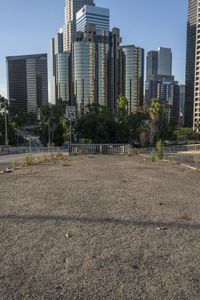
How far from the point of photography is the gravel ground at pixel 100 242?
12.8ft

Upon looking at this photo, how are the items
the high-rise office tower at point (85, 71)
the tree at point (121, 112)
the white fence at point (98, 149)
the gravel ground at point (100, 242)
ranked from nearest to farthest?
1. the gravel ground at point (100, 242)
2. the white fence at point (98, 149)
3. the tree at point (121, 112)
4. the high-rise office tower at point (85, 71)

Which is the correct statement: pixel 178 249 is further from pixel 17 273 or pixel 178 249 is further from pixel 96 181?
pixel 96 181

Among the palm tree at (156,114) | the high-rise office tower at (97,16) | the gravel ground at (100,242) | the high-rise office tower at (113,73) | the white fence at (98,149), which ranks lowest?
the gravel ground at (100,242)

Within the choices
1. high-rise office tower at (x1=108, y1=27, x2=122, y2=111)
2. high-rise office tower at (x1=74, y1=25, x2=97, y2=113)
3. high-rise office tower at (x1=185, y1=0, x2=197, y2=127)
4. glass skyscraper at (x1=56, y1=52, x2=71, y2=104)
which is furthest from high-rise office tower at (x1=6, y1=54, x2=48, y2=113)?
high-rise office tower at (x1=185, y1=0, x2=197, y2=127)

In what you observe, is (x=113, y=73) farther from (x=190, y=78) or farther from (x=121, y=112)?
(x=190, y=78)

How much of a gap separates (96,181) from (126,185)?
49.9 inches

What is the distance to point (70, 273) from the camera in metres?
4.25

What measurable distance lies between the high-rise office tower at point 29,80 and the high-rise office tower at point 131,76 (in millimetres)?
50932

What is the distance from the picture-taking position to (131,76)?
118438 millimetres

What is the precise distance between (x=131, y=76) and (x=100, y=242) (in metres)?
117

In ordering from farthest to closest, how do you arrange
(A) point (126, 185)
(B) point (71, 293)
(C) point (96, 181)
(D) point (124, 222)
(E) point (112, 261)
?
(C) point (96, 181), (A) point (126, 185), (D) point (124, 222), (E) point (112, 261), (B) point (71, 293)

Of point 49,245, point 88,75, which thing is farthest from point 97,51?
point 49,245

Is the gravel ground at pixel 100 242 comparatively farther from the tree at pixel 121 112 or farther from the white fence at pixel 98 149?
the tree at pixel 121 112

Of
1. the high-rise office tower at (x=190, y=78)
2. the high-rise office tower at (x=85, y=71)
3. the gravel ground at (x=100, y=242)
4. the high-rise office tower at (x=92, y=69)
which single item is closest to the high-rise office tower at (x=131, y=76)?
the high-rise office tower at (x=92, y=69)
